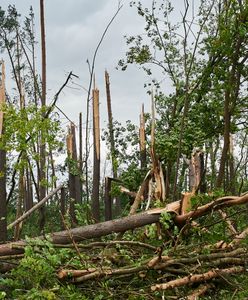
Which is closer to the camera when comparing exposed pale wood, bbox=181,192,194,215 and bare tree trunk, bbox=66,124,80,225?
exposed pale wood, bbox=181,192,194,215

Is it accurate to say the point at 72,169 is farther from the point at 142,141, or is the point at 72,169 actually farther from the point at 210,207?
the point at 210,207

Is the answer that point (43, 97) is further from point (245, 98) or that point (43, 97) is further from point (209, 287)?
point (209, 287)

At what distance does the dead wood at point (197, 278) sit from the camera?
4.66m

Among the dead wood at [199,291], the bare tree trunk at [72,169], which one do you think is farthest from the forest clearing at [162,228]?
the bare tree trunk at [72,169]

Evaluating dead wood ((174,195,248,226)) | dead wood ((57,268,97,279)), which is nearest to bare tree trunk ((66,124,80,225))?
dead wood ((174,195,248,226))

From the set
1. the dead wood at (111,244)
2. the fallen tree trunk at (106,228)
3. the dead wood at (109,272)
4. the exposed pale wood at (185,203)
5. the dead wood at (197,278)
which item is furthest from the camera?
the exposed pale wood at (185,203)

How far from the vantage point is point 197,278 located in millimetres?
4969

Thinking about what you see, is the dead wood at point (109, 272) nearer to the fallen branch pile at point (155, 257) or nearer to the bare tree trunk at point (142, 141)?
the fallen branch pile at point (155, 257)

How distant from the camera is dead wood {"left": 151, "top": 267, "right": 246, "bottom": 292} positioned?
15.3 ft

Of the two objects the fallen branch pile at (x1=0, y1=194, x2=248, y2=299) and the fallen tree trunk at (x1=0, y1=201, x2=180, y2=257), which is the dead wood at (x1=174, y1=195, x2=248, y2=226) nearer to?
the fallen branch pile at (x1=0, y1=194, x2=248, y2=299)

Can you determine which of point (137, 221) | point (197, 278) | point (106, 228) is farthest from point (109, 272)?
point (137, 221)

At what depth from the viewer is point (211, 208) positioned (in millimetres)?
5934

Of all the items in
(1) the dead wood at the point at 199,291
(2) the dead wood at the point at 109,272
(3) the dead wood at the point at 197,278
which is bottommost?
(1) the dead wood at the point at 199,291

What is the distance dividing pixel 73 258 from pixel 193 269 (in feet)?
3.74
